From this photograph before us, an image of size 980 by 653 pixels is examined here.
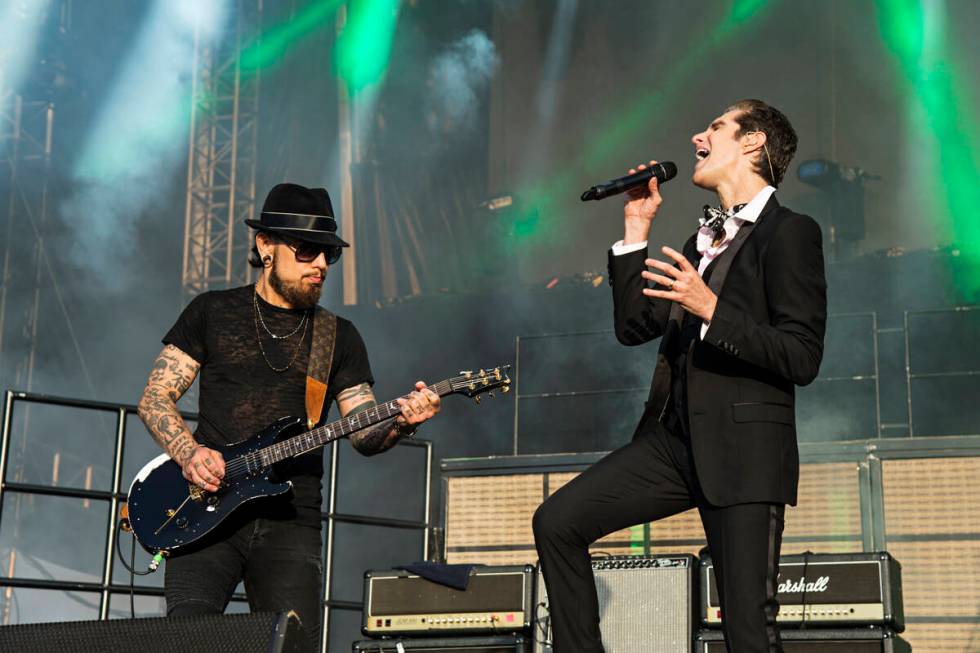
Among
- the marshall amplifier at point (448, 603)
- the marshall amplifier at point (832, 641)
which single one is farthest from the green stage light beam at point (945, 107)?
the marshall amplifier at point (448, 603)

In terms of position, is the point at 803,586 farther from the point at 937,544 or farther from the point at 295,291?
the point at 295,291

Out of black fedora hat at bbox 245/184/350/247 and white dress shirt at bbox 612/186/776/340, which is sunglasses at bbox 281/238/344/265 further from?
white dress shirt at bbox 612/186/776/340

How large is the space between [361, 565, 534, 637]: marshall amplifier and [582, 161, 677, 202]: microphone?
2.13 meters

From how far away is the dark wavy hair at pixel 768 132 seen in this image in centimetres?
342

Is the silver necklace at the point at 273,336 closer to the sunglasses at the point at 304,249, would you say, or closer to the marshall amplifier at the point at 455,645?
the sunglasses at the point at 304,249

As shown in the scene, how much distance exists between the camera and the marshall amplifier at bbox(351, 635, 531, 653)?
4.98 meters

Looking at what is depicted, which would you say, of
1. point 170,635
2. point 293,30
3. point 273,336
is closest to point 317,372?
point 273,336

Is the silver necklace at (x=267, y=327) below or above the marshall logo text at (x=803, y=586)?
above

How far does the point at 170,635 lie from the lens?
7.69 ft

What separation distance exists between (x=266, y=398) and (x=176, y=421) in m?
0.26

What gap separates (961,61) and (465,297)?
4.41 m

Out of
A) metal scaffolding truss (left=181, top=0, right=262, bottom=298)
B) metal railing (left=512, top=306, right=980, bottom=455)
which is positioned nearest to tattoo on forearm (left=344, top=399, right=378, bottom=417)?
metal railing (left=512, top=306, right=980, bottom=455)

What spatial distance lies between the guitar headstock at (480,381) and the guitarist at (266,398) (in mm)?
235

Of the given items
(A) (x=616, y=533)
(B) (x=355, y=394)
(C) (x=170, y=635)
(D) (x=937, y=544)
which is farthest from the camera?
(A) (x=616, y=533)
